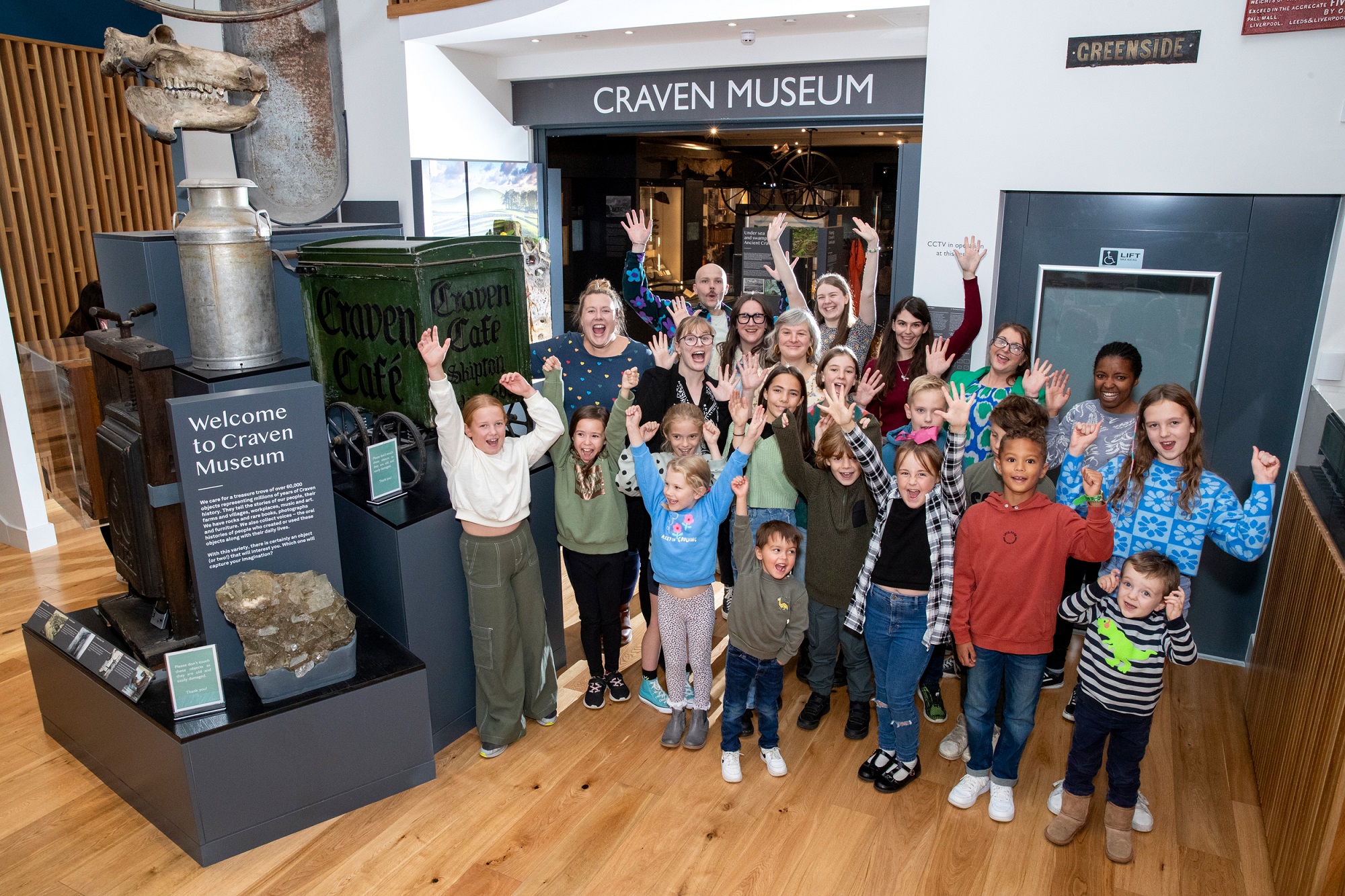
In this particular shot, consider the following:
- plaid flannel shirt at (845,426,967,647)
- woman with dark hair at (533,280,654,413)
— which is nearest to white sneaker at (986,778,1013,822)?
plaid flannel shirt at (845,426,967,647)

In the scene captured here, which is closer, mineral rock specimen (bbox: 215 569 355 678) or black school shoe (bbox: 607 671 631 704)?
mineral rock specimen (bbox: 215 569 355 678)

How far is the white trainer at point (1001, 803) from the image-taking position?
131 inches

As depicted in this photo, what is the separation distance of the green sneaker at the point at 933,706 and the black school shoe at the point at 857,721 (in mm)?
329

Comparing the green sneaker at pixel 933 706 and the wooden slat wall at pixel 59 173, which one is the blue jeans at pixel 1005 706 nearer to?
the green sneaker at pixel 933 706

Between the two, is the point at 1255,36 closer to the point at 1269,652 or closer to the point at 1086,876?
the point at 1269,652

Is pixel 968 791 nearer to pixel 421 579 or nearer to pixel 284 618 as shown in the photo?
pixel 421 579

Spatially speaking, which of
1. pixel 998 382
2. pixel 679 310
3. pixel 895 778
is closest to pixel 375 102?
pixel 679 310

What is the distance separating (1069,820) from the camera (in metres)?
3.21

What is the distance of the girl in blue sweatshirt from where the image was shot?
348 centimetres

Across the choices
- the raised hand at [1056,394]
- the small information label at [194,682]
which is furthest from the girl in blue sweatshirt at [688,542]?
the small information label at [194,682]

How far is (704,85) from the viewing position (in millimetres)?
5875

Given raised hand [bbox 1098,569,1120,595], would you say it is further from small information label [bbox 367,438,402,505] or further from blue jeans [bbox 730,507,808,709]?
small information label [bbox 367,438,402,505]

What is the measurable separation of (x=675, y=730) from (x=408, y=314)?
2.00 m

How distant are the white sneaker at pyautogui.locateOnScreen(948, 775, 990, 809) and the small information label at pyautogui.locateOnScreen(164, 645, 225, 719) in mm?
2620
